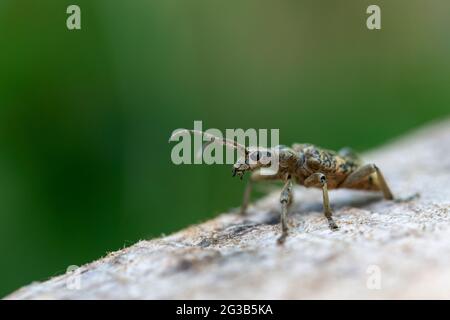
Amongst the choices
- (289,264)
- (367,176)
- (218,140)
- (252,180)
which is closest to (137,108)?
(252,180)

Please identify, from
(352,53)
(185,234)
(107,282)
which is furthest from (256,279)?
(352,53)

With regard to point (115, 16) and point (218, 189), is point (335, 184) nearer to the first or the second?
point (218, 189)

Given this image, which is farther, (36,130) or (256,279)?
(36,130)

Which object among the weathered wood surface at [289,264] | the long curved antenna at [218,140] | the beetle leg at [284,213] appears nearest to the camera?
the weathered wood surface at [289,264]

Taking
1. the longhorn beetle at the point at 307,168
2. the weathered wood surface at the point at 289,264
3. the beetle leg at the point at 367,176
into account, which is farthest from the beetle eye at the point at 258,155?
the beetle leg at the point at 367,176

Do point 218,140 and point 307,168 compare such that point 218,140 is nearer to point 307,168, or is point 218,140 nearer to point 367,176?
point 307,168

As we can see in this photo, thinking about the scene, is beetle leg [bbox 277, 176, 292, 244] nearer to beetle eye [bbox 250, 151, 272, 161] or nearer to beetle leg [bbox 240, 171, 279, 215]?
beetle eye [bbox 250, 151, 272, 161]

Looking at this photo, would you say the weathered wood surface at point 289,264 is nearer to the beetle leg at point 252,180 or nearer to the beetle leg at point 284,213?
the beetle leg at point 284,213
